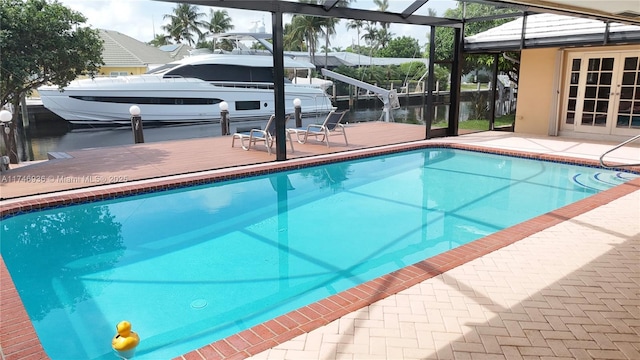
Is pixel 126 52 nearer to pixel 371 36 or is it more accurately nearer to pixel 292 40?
pixel 292 40

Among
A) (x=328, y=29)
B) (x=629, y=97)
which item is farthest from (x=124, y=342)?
(x=328, y=29)

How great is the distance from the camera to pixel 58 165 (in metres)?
7.70

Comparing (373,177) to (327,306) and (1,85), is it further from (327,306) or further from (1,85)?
(1,85)

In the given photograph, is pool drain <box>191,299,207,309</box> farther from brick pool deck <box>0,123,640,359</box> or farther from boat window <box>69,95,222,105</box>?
boat window <box>69,95,222,105</box>

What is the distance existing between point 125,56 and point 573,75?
27898mm

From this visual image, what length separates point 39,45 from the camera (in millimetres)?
10172

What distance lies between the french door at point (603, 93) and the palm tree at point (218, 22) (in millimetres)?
41340

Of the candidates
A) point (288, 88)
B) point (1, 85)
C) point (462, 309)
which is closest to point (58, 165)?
point (1, 85)

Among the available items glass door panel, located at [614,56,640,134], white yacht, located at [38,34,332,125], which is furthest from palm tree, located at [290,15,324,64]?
glass door panel, located at [614,56,640,134]

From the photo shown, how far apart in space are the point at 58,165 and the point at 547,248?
759 centimetres

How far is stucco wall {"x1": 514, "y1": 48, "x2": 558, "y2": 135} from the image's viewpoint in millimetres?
10703

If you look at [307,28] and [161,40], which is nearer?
[307,28]

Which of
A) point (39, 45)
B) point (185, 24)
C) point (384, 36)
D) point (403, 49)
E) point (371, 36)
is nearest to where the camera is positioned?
point (39, 45)

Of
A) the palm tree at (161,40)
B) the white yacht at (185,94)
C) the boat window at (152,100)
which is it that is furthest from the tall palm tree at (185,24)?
the boat window at (152,100)
